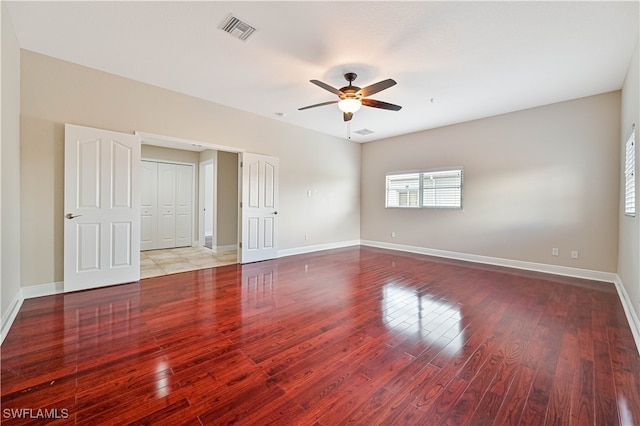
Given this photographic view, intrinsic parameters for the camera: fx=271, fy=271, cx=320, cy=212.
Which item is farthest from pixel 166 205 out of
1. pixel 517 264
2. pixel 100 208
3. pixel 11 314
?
pixel 517 264

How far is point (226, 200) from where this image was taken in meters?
6.73

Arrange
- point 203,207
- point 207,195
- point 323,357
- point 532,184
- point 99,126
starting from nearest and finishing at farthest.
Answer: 1. point 323,357
2. point 99,126
3. point 532,184
4. point 203,207
5. point 207,195

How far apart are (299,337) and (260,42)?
305cm

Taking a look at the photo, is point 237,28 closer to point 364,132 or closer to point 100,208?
point 100,208

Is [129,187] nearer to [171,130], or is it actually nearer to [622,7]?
[171,130]

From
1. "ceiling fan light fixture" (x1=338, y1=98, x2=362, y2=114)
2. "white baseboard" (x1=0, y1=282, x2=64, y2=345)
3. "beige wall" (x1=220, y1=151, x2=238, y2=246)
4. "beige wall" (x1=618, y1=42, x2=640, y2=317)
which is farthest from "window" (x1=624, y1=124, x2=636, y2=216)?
"beige wall" (x1=220, y1=151, x2=238, y2=246)

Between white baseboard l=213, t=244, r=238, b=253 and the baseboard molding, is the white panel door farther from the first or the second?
the baseboard molding

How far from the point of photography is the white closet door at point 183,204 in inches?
286

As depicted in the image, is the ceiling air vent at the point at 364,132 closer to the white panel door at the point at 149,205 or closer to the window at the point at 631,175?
the window at the point at 631,175

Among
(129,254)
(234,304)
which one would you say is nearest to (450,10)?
(234,304)

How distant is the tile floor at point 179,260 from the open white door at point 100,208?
0.64 m

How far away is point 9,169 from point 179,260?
3.20m

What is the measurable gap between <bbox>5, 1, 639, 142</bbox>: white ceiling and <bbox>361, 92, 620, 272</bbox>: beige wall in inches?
20.9

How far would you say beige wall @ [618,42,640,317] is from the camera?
2.67m
